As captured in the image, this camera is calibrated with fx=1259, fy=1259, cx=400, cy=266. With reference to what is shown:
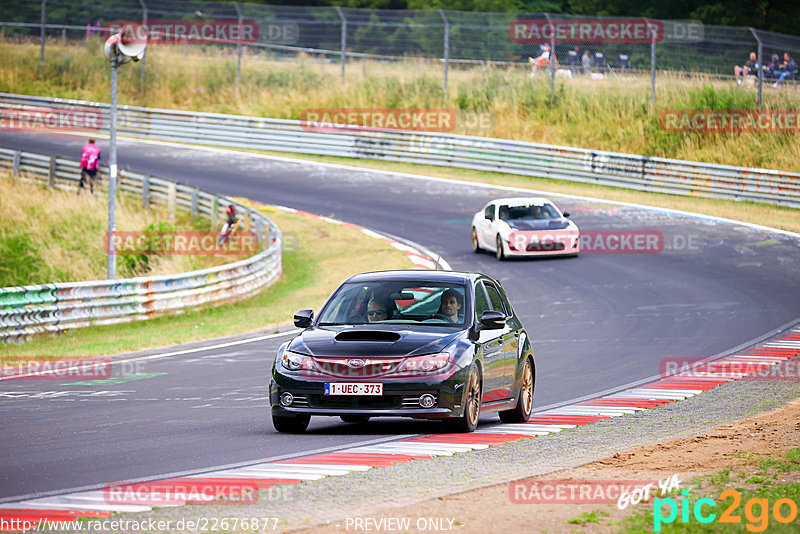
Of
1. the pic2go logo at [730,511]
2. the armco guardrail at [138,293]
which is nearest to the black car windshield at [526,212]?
the armco guardrail at [138,293]

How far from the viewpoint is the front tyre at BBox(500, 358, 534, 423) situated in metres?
12.4

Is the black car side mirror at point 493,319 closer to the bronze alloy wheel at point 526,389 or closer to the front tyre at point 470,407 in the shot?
the front tyre at point 470,407

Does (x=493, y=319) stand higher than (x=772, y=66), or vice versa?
(x=772, y=66)

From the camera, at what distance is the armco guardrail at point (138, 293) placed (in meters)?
20.3

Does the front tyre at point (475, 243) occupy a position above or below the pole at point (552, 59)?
below

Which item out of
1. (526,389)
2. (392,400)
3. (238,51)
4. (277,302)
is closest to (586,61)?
(238,51)

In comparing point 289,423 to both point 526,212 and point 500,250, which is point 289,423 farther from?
point 526,212

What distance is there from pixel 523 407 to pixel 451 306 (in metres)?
1.41

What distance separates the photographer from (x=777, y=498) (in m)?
7.52

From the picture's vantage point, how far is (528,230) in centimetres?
2831

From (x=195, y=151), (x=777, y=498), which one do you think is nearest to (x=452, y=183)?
(x=195, y=151)

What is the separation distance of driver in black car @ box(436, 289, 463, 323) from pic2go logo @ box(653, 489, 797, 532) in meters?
4.35

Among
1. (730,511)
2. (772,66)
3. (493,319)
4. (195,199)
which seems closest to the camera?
(730,511)

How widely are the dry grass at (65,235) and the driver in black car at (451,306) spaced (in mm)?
17158
